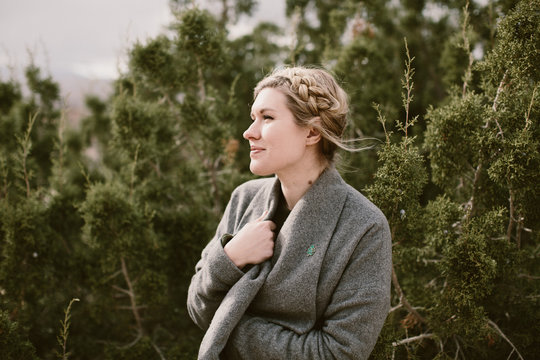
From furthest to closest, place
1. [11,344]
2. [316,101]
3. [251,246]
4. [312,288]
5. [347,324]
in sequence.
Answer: [11,344] < [316,101] < [251,246] < [312,288] < [347,324]

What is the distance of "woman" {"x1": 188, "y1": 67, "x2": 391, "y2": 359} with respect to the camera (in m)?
1.81

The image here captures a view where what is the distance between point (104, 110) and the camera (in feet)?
25.7

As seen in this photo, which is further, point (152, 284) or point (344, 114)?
point (152, 284)

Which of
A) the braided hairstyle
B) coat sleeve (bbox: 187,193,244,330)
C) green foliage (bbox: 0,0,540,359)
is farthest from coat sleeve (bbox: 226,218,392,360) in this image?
green foliage (bbox: 0,0,540,359)

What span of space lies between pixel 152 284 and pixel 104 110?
215 inches

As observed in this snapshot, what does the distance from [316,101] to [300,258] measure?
0.82 meters

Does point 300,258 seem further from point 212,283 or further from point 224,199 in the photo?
point 224,199

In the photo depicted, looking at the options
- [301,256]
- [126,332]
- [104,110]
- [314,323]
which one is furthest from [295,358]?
[104,110]

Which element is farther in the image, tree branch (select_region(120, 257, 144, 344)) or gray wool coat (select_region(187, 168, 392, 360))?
tree branch (select_region(120, 257, 144, 344))

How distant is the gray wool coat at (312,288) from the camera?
1786 mm

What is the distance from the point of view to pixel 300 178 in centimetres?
216

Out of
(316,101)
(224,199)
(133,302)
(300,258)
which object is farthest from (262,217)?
(224,199)

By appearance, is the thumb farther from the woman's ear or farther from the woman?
the woman's ear

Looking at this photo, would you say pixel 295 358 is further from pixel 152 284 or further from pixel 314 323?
pixel 152 284
